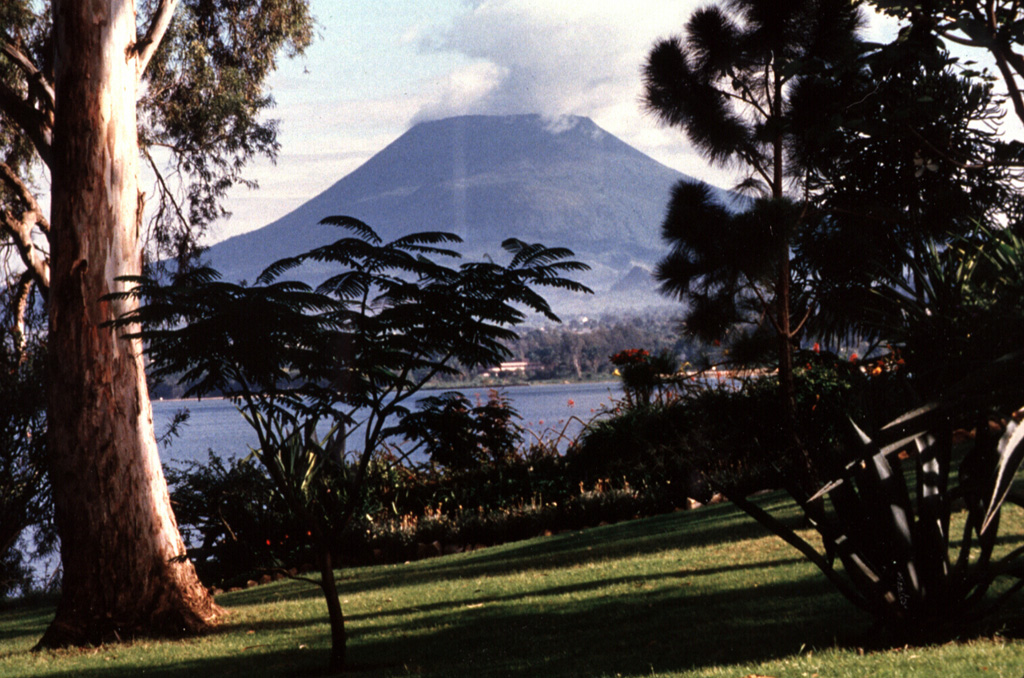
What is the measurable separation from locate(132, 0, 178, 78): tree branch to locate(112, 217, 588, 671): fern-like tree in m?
4.09

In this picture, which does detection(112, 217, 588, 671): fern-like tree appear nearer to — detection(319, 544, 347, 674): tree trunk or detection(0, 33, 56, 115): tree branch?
detection(319, 544, 347, 674): tree trunk

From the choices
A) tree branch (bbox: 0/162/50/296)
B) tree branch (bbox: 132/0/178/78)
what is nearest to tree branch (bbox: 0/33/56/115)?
tree branch (bbox: 132/0/178/78)

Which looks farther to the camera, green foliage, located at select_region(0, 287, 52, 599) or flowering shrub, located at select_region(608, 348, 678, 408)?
flowering shrub, located at select_region(608, 348, 678, 408)

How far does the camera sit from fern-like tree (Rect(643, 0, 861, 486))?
9859 millimetres

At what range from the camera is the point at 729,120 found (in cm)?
1076

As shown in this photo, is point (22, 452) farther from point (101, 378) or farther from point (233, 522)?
point (101, 378)

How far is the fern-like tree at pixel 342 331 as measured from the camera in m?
4.74

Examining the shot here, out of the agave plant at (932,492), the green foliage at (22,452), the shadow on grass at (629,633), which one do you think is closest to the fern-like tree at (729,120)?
the shadow on grass at (629,633)

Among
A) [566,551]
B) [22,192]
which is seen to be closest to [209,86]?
[22,192]

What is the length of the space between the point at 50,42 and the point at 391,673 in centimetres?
1122

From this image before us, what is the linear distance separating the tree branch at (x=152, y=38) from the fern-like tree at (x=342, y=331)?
13.4 ft

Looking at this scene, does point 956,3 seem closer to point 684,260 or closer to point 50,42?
point 684,260

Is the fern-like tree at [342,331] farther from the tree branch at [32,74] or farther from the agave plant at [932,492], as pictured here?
the tree branch at [32,74]

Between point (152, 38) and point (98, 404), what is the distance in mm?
3791
